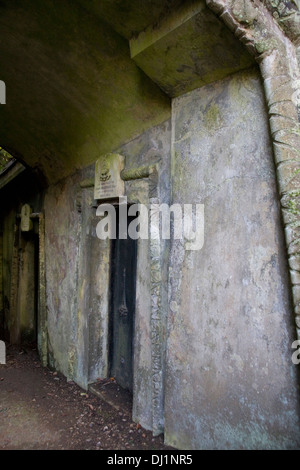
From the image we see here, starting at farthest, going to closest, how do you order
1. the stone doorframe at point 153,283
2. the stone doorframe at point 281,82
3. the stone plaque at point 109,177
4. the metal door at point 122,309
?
the metal door at point 122,309 → the stone plaque at point 109,177 → the stone doorframe at point 153,283 → the stone doorframe at point 281,82

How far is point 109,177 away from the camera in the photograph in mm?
3279

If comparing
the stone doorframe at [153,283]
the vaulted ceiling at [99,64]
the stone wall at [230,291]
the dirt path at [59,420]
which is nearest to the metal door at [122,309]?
the dirt path at [59,420]

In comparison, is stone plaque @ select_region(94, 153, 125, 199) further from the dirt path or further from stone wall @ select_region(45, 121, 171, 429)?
the dirt path

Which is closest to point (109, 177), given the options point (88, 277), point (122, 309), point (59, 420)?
point (88, 277)

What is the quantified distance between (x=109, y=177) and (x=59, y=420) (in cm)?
254

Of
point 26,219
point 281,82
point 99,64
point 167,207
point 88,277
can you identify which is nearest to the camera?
point 281,82

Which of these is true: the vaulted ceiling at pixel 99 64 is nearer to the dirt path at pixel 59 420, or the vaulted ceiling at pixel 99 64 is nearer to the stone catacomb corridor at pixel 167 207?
the stone catacomb corridor at pixel 167 207

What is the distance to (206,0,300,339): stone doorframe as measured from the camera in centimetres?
170

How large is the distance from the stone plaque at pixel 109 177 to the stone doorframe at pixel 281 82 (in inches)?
65.0

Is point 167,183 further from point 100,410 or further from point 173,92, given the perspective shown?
point 100,410

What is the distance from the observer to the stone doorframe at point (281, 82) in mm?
1699

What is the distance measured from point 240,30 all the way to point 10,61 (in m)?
2.60

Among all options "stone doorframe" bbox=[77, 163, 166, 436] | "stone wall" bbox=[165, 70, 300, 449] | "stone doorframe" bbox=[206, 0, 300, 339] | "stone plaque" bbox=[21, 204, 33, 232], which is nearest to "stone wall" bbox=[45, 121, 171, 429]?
"stone doorframe" bbox=[77, 163, 166, 436]

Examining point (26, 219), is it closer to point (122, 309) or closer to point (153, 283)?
point (122, 309)
